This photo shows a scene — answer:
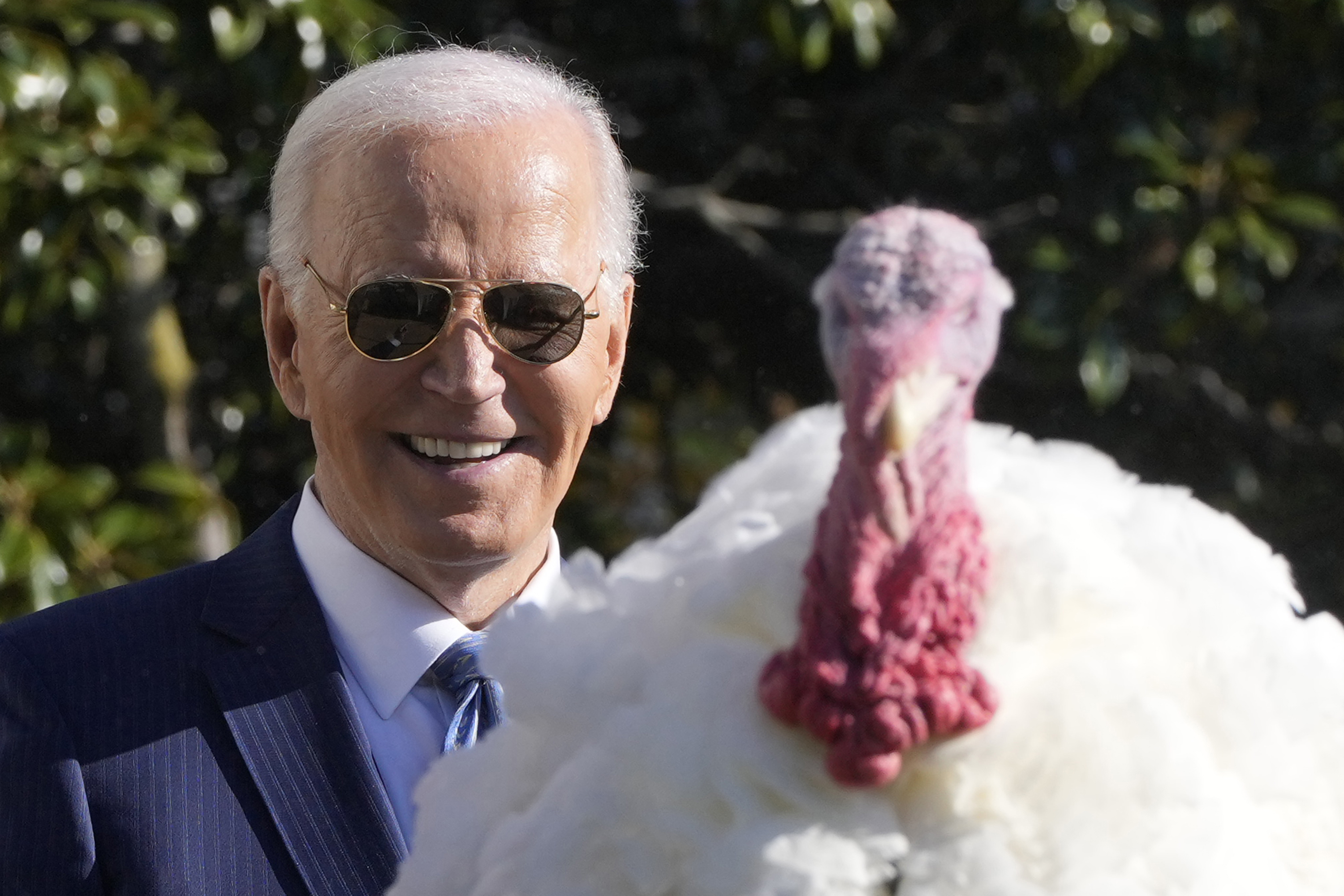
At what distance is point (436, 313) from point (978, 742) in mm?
823

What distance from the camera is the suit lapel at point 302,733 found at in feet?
5.49

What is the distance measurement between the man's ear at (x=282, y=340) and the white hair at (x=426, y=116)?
0.07 ft

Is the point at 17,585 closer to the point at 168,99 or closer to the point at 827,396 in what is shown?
the point at 168,99

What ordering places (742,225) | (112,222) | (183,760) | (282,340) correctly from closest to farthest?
(183,760) → (282,340) → (112,222) → (742,225)

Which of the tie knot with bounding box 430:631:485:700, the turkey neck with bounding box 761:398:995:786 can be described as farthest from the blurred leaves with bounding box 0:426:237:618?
the turkey neck with bounding box 761:398:995:786

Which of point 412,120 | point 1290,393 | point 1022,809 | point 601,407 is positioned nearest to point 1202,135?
point 1290,393

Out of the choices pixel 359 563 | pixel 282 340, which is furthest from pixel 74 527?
pixel 359 563

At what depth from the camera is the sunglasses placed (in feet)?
5.66

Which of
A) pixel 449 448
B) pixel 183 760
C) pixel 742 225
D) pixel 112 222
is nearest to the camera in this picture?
pixel 183 760

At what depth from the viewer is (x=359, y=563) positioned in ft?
6.18

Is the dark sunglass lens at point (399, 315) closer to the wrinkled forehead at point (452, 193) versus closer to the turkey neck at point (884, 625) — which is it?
the wrinkled forehead at point (452, 193)

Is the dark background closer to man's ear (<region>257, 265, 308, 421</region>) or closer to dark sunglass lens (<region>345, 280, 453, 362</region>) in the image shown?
man's ear (<region>257, 265, 308, 421</region>)

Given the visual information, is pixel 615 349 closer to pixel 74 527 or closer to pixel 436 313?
pixel 436 313

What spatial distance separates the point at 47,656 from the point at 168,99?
2.05 meters
